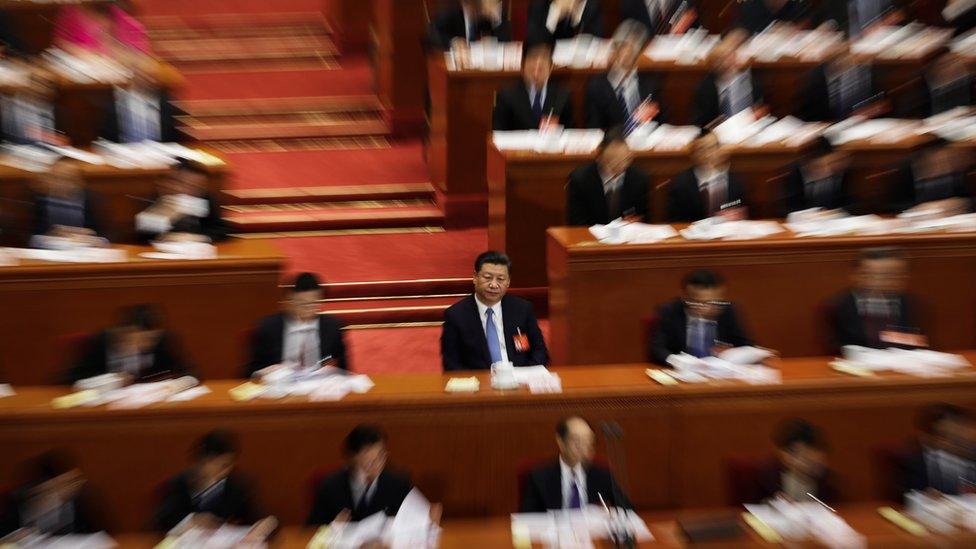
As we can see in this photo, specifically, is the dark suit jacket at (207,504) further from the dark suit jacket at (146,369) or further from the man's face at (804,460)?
the man's face at (804,460)

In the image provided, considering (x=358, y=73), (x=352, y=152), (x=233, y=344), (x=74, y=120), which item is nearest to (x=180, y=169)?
(x=233, y=344)

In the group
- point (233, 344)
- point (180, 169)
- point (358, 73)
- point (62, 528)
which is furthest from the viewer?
point (358, 73)

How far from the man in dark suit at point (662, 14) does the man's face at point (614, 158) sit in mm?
1816

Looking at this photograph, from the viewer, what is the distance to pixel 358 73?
689cm

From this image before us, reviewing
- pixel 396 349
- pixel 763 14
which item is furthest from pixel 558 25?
pixel 396 349

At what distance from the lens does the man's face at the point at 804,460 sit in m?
2.47

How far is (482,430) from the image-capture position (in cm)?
272

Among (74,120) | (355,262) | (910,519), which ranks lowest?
(910,519)

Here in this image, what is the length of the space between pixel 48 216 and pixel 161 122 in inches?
39.6

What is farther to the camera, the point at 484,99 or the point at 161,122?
the point at 484,99

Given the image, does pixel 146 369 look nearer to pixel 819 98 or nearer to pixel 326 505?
pixel 326 505

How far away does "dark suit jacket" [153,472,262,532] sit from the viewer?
2357 millimetres

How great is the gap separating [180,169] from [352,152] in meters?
2.21

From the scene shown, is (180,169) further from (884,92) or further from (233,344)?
(884,92)
